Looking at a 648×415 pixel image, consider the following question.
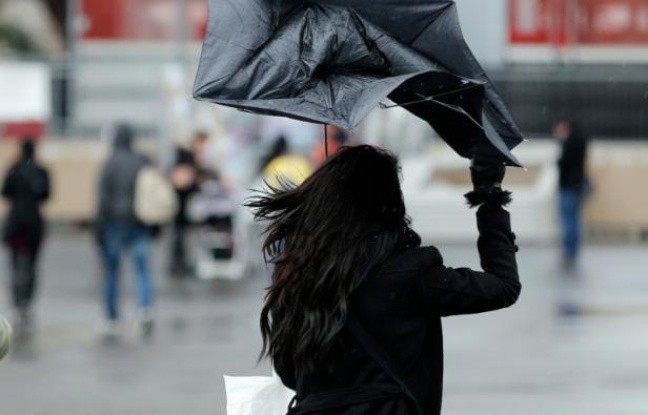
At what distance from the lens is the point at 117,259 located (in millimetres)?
12398

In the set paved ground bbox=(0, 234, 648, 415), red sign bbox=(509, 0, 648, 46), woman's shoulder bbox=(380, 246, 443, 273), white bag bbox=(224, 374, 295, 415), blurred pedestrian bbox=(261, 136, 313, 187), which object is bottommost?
paved ground bbox=(0, 234, 648, 415)

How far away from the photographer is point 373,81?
155 inches

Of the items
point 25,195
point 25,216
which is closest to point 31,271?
point 25,216

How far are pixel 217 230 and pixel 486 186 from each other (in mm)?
12786

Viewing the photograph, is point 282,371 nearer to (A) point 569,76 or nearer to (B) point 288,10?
(B) point 288,10

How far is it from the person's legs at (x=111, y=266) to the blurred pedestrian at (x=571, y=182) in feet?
22.8

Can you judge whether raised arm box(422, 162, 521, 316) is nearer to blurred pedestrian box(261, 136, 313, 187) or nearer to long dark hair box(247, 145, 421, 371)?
long dark hair box(247, 145, 421, 371)

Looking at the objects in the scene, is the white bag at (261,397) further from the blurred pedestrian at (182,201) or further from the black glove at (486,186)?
the blurred pedestrian at (182,201)

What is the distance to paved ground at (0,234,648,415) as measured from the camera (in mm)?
9391

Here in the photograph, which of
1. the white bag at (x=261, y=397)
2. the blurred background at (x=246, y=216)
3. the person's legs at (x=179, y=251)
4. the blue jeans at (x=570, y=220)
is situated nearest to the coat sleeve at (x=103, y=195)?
the blurred background at (x=246, y=216)

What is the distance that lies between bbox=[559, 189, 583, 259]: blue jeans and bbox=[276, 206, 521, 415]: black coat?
13.9 metres

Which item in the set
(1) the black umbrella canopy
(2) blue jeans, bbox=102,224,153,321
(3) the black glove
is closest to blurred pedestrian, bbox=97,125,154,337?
(2) blue jeans, bbox=102,224,153,321

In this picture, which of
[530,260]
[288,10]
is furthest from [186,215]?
[288,10]

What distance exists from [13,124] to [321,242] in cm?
1877
